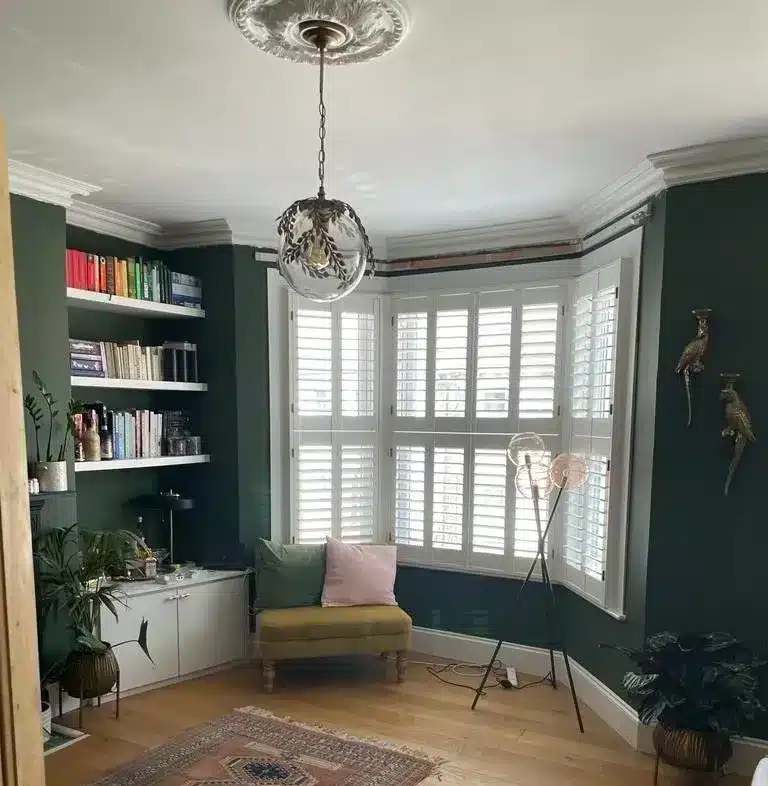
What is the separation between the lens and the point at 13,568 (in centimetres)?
142

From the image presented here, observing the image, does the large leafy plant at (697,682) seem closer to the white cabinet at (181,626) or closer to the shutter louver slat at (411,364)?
the shutter louver slat at (411,364)

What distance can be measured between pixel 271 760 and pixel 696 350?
2630 mm

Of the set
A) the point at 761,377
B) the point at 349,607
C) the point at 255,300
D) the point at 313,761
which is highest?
the point at 255,300

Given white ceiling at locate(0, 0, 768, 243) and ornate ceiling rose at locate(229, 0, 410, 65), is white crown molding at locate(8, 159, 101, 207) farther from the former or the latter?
ornate ceiling rose at locate(229, 0, 410, 65)

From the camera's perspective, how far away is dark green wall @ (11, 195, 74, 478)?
3229mm

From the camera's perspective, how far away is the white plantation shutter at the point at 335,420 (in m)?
4.38

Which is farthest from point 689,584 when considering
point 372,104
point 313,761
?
point 372,104

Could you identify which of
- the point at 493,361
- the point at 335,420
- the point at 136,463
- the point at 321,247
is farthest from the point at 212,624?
the point at 321,247

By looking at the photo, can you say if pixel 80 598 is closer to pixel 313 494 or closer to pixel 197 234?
pixel 313 494

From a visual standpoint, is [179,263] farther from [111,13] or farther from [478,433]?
[111,13]

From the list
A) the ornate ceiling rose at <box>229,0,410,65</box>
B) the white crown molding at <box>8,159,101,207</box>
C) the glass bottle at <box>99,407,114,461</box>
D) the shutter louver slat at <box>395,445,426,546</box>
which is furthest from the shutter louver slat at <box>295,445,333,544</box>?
the ornate ceiling rose at <box>229,0,410,65</box>

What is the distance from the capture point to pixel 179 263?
14.4 ft

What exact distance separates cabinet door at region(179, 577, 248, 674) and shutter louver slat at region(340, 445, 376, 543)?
783mm

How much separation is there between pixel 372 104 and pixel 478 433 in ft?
7.61
